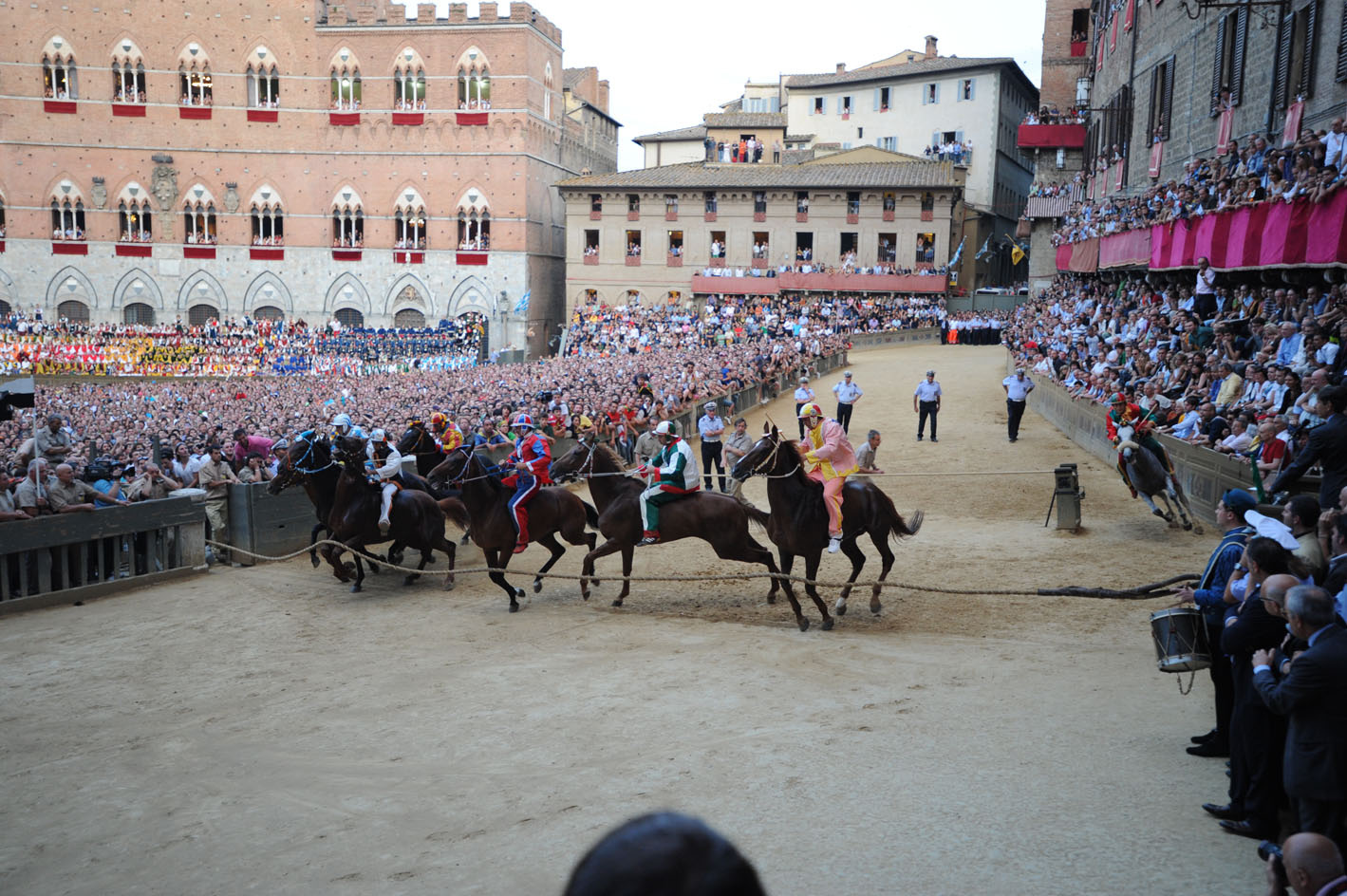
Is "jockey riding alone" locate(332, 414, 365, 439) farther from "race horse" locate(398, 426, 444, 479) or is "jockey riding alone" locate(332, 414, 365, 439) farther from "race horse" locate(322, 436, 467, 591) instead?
"race horse" locate(398, 426, 444, 479)

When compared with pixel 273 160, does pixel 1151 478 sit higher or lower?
lower

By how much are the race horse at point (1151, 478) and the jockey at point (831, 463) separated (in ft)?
18.1

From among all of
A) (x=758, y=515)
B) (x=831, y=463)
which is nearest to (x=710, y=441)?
(x=758, y=515)

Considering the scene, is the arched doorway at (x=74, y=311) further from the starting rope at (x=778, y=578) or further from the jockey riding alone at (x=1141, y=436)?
the jockey riding alone at (x=1141, y=436)

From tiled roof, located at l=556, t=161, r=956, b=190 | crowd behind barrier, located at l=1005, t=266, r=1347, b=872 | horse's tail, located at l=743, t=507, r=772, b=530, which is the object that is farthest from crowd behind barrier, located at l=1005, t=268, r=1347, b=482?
tiled roof, located at l=556, t=161, r=956, b=190

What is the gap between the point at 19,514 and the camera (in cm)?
1312

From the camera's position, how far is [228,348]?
5341 cm

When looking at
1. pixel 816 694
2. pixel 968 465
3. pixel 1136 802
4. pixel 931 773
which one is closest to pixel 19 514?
pixel 816 694

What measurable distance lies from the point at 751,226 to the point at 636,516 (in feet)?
157

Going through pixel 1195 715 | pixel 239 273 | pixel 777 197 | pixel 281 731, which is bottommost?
pixel 281 731

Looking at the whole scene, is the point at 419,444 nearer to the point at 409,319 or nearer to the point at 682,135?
the point at 409,319

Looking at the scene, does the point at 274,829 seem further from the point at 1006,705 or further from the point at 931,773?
the point at 1006,705

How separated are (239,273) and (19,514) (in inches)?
1974

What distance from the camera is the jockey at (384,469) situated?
14.8 metres
